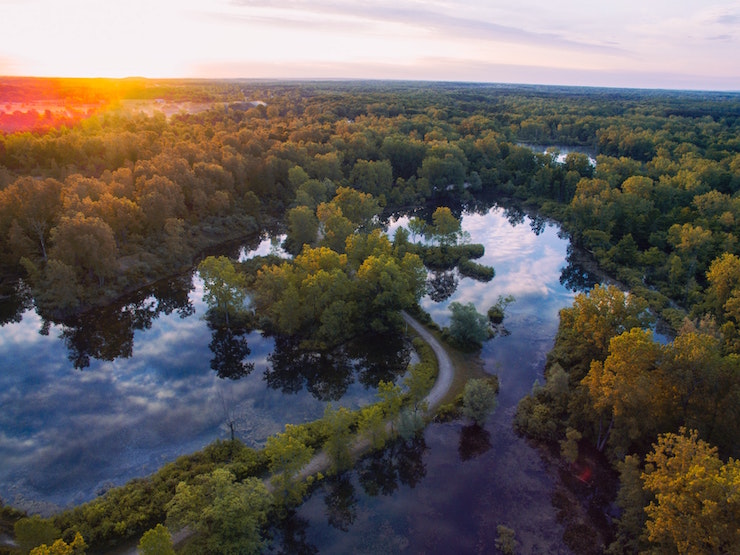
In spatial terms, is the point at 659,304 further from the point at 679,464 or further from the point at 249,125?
the point at 249,125

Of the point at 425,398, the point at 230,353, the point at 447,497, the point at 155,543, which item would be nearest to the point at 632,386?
the point at 447,497

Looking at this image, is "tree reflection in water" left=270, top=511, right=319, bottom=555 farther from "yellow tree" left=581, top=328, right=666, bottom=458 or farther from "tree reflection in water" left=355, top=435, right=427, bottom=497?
"yellow tree" left=581, top=328, right=666, bottom=458

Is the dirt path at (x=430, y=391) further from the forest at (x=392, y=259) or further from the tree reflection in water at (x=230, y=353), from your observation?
the tree reflection in water at (x=230, y=353)

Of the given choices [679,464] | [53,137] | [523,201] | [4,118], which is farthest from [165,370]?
[4,118]

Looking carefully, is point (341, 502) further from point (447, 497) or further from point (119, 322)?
point (119, 322)

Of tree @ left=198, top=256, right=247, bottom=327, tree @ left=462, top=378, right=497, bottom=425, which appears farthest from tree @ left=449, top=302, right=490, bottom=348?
tree @ left=198, top=256, right=247, bottom=327

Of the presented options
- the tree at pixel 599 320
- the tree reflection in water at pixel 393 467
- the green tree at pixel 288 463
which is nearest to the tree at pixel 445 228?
the tree at pixel 599 320
